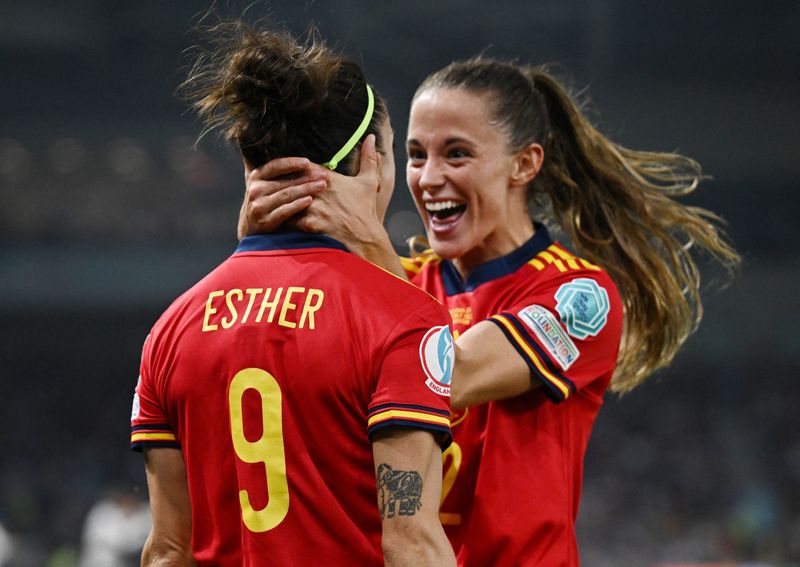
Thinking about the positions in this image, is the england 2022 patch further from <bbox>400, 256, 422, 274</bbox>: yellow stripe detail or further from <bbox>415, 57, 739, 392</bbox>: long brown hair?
<bbox>400, 256, 422, 274</bbox>: yellow stripe detail

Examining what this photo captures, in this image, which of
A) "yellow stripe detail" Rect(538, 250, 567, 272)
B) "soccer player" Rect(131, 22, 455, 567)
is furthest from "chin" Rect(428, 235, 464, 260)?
"soccer player" Rect(131, 22, 455, 567)

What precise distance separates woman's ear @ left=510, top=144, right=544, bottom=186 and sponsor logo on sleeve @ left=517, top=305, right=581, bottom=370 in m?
0.53

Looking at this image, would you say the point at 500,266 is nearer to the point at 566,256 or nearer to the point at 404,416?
the point at 566,256

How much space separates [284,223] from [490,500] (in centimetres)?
111

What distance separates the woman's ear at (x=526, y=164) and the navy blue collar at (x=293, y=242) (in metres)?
1.22

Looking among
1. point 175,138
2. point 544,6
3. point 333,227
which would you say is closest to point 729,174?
point 544,6

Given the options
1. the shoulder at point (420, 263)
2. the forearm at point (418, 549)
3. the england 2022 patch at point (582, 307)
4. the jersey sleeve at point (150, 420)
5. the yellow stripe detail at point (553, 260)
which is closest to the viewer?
the forearm at point (418, 549)

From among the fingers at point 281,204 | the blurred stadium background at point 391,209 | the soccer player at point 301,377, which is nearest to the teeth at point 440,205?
the soccer player at point 301,377

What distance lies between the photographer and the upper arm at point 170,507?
2242 millimetres

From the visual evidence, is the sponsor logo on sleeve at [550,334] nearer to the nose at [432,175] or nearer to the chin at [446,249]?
the chin at [446,249]

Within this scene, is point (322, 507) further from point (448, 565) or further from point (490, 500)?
point (490, 500)

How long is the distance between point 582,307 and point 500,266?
33 centimetres

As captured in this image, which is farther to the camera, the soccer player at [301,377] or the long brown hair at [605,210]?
the long brown hair at [605,210]

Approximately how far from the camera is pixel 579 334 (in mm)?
2953
